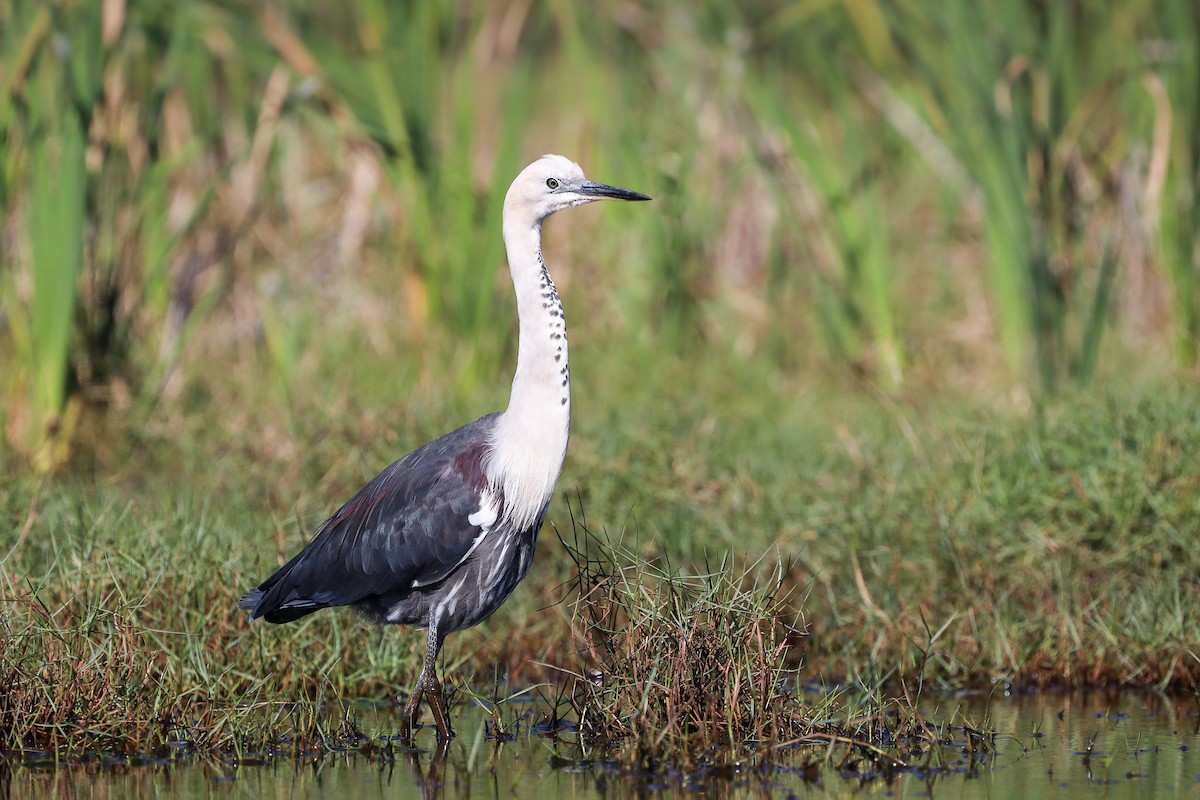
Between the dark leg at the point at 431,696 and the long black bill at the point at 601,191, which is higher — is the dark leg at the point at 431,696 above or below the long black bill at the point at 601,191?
below

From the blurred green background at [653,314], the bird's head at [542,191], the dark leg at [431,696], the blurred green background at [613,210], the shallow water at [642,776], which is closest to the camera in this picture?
the shallow water at [642,776]

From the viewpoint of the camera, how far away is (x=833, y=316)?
824 centimetres

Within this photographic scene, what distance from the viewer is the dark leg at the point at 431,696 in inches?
183

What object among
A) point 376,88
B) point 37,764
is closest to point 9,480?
point 37,764

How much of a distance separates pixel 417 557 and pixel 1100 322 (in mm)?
3664

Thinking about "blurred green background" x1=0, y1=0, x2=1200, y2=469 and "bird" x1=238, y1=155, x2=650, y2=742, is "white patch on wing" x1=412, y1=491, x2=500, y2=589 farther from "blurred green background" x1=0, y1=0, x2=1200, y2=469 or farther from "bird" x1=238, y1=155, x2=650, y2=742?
"blurred green background" x1=0, y1=0, x2=1200, y2=469

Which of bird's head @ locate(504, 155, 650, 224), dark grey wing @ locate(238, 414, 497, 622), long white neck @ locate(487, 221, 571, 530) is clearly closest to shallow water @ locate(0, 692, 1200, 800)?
dark grey wing @ locate(238, 414, 497, 622)

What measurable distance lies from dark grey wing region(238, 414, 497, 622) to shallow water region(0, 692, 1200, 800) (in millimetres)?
482

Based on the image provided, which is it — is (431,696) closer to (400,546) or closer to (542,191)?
(400,546)

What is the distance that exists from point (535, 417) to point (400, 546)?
559 millimetres

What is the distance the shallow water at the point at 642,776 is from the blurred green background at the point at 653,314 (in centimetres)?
33

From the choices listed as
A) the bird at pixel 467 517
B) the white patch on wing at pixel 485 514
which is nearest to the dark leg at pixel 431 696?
the bird at pixel 467 517

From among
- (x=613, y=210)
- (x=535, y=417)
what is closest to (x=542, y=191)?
(x=535, y=417)

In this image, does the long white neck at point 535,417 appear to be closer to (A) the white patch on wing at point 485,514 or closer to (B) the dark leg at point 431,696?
(A) the white patch on wing at point 485,514
